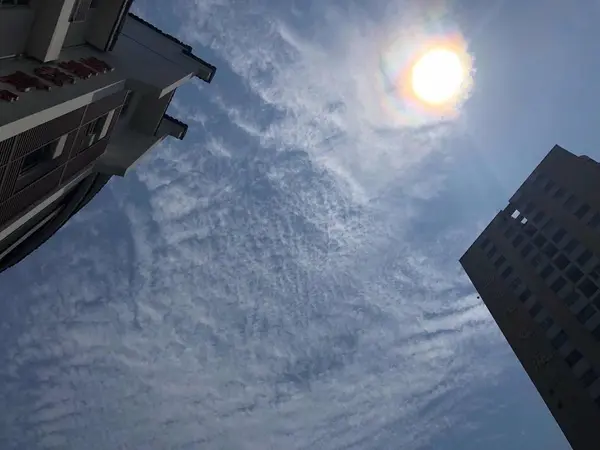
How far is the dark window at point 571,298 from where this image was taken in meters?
41.4

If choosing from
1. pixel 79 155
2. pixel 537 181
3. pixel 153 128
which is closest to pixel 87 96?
pixel 79 155

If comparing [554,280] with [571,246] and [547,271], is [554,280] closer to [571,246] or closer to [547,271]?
[547,271]

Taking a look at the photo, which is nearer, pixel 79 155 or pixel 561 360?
pixel 79 155

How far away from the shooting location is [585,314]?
40.2 m

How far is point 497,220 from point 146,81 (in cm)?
4403

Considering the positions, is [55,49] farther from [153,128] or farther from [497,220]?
[497,220]

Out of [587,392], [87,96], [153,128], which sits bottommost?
[587,392]

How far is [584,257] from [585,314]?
17.9 feet

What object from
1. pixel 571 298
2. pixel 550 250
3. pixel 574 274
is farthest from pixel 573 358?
pixel 550 250

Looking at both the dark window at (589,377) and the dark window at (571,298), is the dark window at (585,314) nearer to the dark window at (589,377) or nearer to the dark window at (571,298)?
the dark window at (571,298)

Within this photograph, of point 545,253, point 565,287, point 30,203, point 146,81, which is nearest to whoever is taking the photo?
point 30,203

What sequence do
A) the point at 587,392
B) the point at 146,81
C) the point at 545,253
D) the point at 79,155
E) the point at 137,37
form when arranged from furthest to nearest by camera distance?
the point at 545,253, the point at 587,392, the point at 137,37, the point at 146,81, the point at 79,155

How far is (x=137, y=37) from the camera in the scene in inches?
985

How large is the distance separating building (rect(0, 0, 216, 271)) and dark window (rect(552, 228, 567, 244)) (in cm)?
3568
